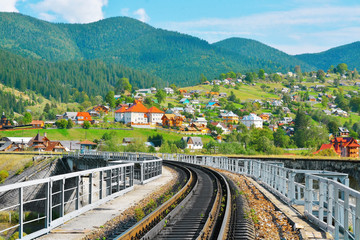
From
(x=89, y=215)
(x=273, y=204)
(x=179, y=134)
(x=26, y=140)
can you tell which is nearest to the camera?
(x=89, y=215)

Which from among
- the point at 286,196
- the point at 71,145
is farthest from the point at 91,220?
the point at 71,145

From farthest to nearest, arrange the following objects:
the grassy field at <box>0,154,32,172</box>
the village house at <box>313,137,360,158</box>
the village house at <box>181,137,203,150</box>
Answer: the village house at <box>181,137,203,150</box> < the village house at <box>313,137,360,158</box> < the grassy field at <box>0,154,32,172</box>

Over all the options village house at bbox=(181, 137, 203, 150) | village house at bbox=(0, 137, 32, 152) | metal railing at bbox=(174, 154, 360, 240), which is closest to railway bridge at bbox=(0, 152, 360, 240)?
metal railing at bbox=(174, 154, 360, 240)

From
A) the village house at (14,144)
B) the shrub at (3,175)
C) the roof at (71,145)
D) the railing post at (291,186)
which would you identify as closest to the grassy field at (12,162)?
the shrub at (3,175)

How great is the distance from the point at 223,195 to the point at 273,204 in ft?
10.4

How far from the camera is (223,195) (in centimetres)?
1903

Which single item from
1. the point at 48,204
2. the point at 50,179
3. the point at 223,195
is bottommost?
the point at 223,195

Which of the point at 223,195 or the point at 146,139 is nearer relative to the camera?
the point at 223,195

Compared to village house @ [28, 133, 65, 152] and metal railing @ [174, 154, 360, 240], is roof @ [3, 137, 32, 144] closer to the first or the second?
village house @ [28, 133, 65, 152]

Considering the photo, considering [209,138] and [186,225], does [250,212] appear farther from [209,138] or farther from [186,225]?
[209,138]

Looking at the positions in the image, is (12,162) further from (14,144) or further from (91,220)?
(91,220)

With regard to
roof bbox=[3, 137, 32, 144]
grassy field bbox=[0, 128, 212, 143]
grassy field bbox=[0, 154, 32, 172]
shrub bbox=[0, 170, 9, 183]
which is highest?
grassy field bbox=[0, 128, 212, 143]

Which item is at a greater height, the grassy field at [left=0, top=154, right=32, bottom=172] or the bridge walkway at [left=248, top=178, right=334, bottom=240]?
the bridge walkway at [left=248, top=178, right=334, bottom=240]

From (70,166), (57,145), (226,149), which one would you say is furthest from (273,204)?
(57,145)
